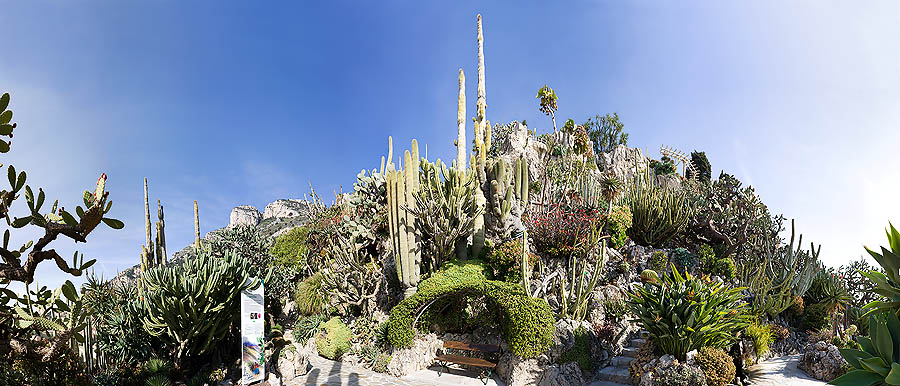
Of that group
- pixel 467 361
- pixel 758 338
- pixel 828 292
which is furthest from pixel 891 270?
pixel 828 292

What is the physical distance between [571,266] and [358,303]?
18.5 ft

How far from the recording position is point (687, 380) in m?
6.51

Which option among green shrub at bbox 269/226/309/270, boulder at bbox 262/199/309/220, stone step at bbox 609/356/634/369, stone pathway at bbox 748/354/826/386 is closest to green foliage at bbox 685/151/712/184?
stone pathway at bbox 748/354/826/386

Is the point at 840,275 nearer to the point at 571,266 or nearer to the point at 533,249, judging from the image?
the point at 571,266

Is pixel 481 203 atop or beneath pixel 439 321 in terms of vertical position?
atop

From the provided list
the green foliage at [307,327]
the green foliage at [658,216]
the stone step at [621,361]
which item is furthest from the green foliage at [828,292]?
the green foliage at [307,327]

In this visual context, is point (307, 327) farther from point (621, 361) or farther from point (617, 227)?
point (617, 227)

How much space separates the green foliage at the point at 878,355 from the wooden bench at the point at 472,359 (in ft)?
21.7

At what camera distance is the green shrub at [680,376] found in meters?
6.52

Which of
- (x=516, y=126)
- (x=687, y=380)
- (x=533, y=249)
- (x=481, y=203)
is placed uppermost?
Answer: (x=516, y=126)

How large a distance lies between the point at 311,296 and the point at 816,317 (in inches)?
534

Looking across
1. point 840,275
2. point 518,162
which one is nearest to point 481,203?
point 518,162

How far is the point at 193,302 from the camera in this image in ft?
24.0

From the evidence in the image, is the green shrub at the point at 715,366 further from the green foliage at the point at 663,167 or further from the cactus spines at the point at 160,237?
the green foliage at the point at 663,167
